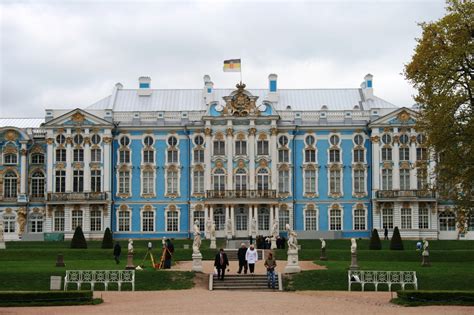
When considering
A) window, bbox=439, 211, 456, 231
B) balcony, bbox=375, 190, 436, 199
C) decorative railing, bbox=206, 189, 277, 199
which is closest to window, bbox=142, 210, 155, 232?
decorative railing, bbox=206, 189, 277, 199

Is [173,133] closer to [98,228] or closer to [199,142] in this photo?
[199,142]

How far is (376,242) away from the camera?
54531mm

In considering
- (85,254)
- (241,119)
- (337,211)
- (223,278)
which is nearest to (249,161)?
(241,119)

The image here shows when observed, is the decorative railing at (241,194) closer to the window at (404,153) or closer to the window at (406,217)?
the window at (406,217)

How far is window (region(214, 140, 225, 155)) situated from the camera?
70.6 m

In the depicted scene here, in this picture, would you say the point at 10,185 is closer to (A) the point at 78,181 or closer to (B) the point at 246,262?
(A) the point at 78,181

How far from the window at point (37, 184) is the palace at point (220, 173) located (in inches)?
3.3

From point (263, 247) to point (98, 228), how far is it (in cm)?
2060

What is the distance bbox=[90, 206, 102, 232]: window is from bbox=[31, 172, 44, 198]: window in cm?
514

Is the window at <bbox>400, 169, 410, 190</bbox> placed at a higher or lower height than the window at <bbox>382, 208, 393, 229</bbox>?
higher

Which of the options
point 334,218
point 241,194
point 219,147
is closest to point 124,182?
point 219,147

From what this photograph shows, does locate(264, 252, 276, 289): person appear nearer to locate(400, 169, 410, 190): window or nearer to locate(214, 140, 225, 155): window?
locate(214, 140, 225, 155): window

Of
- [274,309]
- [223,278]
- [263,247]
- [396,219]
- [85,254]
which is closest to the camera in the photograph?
[274,309]

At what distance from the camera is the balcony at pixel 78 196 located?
2744 inches
